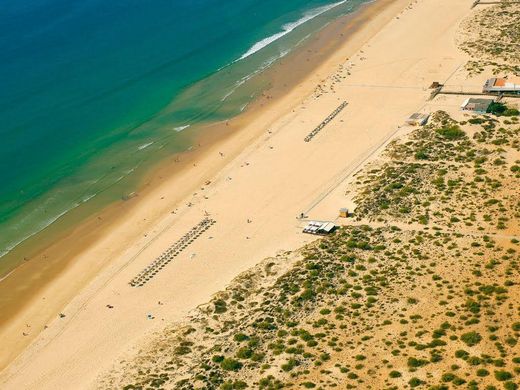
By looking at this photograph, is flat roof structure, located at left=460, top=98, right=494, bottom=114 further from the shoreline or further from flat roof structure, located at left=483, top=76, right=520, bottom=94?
the shoreline

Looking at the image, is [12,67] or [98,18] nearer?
[12,67]

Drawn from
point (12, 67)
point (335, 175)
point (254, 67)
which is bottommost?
point (335, 175)

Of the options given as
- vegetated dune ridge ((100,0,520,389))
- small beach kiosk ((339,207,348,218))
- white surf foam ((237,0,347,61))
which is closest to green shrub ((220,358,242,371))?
vegetated dune ridge ((100,0,520,389))

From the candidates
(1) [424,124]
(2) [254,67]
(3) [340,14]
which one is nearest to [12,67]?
(2) [254,67]

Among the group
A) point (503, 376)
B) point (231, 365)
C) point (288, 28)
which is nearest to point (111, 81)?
point (288, 28)

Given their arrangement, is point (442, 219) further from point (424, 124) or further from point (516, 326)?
point (424, 124)
